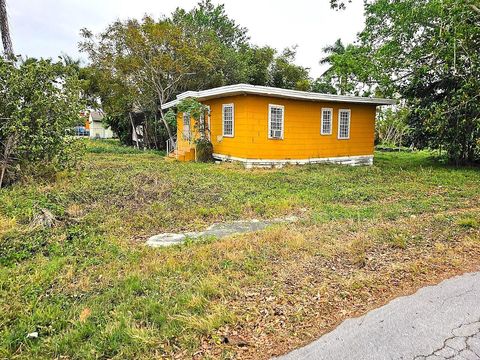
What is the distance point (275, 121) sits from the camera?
1213cm

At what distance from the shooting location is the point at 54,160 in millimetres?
7648

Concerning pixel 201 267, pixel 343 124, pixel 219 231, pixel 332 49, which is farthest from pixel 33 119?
pixel 332 49

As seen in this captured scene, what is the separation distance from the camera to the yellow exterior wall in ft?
38.3

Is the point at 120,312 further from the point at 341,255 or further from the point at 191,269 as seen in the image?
the point at 341,255

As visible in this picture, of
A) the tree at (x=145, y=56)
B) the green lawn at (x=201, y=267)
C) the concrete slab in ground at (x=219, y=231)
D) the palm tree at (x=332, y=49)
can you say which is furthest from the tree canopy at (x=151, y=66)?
the concrete slab in ground at (x=219, y=231)

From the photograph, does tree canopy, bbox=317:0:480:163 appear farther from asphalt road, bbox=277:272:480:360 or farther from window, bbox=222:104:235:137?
asphalt road, bbox=277:272:480:360

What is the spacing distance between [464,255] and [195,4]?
115 ft

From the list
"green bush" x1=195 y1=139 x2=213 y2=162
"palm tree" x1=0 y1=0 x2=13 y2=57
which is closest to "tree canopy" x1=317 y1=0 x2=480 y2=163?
"green bush" x1=195 y1=139 x2=213 y2=162

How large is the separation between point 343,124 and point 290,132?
3088 mm

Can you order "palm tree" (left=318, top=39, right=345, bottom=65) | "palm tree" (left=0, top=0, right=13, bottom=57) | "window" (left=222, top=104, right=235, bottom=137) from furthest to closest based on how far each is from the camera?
"palm tree" (left=318, top=39, right=345, bottom=65) < "window" (left=222, top=104, right=235, bottom=137) < "palm tree" (left=0, top=0, right=13, bottom=57)

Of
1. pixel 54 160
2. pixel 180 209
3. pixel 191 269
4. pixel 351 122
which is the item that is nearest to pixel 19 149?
pixel 54 160

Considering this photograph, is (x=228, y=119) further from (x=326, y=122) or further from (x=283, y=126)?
(x=326, y=122)

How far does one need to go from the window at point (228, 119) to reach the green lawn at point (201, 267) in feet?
19.2

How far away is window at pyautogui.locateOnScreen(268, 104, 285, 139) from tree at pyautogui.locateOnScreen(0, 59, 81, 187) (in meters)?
6.71
